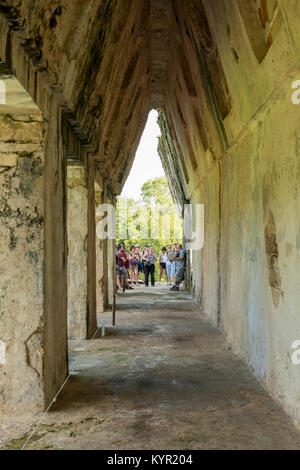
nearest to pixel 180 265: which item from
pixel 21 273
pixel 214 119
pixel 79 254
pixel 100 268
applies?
pixel 100 268

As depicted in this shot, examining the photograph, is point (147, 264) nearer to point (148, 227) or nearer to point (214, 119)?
point (148, 227)

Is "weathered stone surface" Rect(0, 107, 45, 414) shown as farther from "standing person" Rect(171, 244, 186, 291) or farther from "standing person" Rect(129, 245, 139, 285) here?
"standing person" Rect(129, 245, 139, 285)

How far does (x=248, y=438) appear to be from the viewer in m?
3.58

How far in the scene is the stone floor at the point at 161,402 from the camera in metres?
3.56

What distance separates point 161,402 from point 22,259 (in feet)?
6.14

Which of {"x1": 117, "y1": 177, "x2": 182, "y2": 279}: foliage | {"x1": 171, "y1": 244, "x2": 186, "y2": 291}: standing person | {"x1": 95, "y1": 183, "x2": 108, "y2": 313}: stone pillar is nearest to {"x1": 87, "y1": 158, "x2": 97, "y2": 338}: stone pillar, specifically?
{"x1": 95, "y1": 183, "x2": 108, "y2": 313}: stone pillar

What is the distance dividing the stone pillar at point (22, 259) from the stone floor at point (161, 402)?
1.27ft

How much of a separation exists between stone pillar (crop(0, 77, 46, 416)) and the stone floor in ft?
1.27

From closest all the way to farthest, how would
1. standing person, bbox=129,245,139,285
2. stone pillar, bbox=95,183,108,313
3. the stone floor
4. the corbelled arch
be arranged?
the stone floor
the corbelled arch
stone pillar, bbox=95,183,108,313
standing person, bbox=129,245,139,285

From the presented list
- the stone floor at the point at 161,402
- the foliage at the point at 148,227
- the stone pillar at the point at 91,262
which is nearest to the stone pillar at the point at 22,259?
the stone floor at the point at 161,402

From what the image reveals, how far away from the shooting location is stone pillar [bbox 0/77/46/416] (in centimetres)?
412
